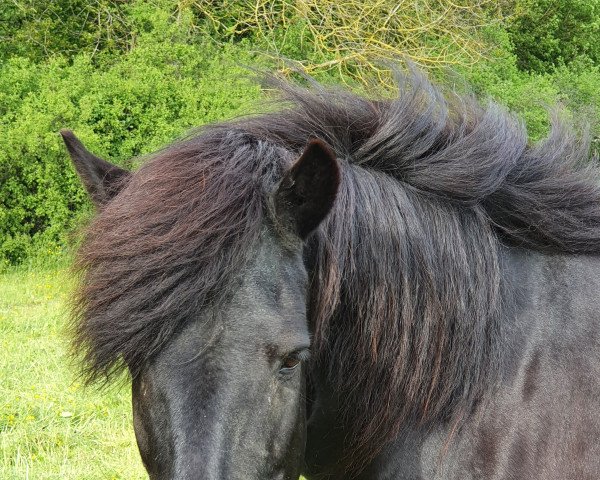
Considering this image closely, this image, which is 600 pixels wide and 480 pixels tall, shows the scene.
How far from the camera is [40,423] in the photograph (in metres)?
4.73

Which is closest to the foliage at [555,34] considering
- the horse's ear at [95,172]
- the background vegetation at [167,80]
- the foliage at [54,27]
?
the background vegetation at [167,80]

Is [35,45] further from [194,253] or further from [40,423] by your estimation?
[194,253]

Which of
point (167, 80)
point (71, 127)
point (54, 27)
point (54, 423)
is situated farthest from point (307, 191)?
point (54, 27)

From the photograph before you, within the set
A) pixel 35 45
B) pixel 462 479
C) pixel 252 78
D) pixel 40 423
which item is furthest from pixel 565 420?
pixel 35 45

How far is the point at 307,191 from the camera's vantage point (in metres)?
1.98

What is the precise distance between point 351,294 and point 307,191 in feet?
1.23

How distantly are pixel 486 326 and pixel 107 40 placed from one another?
1515cm

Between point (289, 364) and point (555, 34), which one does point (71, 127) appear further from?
point (555, 34)

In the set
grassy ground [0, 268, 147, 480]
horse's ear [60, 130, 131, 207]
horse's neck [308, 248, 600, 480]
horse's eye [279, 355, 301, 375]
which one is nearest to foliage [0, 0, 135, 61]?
grassy ground [0, 268, 147, 480]

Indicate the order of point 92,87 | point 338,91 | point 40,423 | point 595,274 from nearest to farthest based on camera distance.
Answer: point 595,274, point 338,91, point 40,423, point 92,87

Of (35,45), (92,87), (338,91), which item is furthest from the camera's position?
(35,45)

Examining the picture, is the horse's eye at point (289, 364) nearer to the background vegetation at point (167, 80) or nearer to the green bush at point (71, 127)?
the background vegetation at point (167, 80)

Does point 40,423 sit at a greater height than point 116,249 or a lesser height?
lesser

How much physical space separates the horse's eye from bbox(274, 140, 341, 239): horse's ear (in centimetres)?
34
